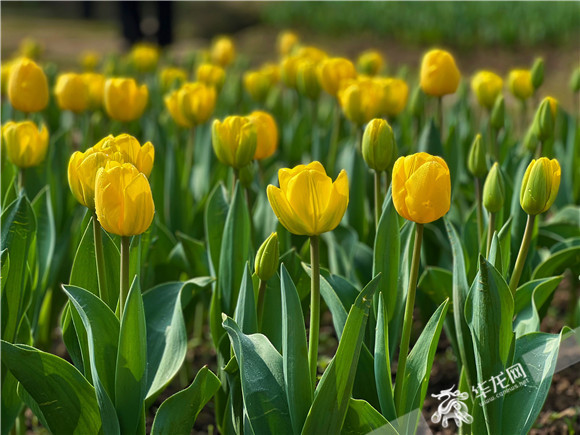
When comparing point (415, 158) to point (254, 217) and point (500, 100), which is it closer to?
point (254, 217)

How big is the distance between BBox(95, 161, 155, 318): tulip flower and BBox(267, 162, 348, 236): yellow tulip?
20 centimetres

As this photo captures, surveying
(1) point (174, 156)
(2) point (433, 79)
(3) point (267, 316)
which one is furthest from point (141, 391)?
(2) point (433, 79)

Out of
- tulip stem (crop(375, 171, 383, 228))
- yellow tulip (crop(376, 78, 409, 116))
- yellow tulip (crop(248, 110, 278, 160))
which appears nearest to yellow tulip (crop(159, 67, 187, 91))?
yellow tulip (crop(376, 78, 409, 116))

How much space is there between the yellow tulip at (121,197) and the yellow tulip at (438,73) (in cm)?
124

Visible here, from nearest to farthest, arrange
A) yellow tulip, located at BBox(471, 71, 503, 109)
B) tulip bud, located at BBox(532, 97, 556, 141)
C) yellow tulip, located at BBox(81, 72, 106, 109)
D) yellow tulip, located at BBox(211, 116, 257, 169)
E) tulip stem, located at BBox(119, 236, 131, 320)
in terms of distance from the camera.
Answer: tulip stem, located at BBox(119, 236, 131, 320)
yellow tulip, located at BBox(211, 116, 257, 169)
tulip bud, located at BBox(532, 97, 556, 141)
yellow tulip, located at BBox(471, 71, 503, 109)
yellow tulip, located at BBox(81, 72, 106, 109)

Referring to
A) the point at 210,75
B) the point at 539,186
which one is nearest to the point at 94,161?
the point at 539,186

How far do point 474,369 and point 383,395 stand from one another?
0.93 feet

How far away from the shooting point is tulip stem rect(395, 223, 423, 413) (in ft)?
4.54

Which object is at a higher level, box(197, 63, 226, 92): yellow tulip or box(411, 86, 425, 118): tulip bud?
box(197, 63, 226, 92): yellow tulip

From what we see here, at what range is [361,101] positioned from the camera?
2277 mm

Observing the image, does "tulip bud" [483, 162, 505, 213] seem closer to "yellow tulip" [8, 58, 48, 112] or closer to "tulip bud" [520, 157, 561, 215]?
"tulip bud" [520, 157, 561, 215]

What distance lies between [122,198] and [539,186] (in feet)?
2.31

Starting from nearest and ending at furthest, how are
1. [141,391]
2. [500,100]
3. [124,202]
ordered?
[124,202], [141,391], [500,100]

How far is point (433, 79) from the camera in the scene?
2.32 meters
